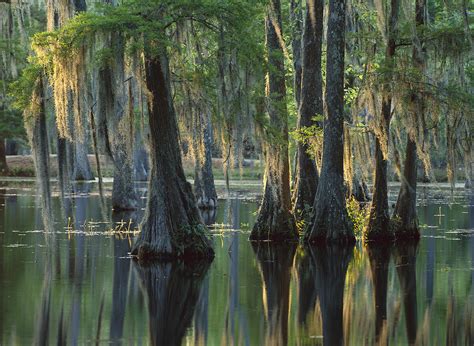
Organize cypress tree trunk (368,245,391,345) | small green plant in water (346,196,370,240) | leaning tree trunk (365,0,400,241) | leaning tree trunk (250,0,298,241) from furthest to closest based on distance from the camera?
1. small green plant in water (346,196,370,240)
2. leaning tree trunk (365,0,400,241)
3. leaning tree trunk (250,0,298,241)
4. cypress tree trunk (368,245,391,345)

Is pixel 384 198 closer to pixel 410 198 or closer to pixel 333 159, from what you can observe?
pixel 410 198

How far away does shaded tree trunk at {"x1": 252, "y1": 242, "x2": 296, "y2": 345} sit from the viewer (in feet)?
38.5

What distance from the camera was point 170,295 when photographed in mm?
14375

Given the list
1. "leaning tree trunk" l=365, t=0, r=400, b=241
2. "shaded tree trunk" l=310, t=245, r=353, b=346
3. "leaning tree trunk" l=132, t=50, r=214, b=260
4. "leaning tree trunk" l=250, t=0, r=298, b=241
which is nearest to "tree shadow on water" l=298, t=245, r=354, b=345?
"shaded tree trunk" l=310, t=245, r=353, b=346

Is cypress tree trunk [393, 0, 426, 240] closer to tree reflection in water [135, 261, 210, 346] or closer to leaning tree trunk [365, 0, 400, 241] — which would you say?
leaning tree trunk [365, 0, 400, 241]

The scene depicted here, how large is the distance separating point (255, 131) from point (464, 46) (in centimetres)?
537

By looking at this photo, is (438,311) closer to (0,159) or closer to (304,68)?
(304,68)

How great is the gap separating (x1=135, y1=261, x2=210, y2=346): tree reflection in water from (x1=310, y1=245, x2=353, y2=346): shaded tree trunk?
1.59 m

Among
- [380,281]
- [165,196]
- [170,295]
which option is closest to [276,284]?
[380,281]

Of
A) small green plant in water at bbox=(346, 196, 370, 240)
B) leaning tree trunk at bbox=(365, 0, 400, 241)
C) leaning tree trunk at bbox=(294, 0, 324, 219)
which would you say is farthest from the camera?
leaning tree trunk at bbox=(294, 0, 324, 219)

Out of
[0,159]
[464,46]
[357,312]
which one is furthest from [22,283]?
[0,159]

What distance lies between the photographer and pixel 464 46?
22.0 m

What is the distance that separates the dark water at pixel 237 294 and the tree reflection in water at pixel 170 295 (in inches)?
0.6

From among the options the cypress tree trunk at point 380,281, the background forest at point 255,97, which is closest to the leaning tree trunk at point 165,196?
the background forest at point 255,97
